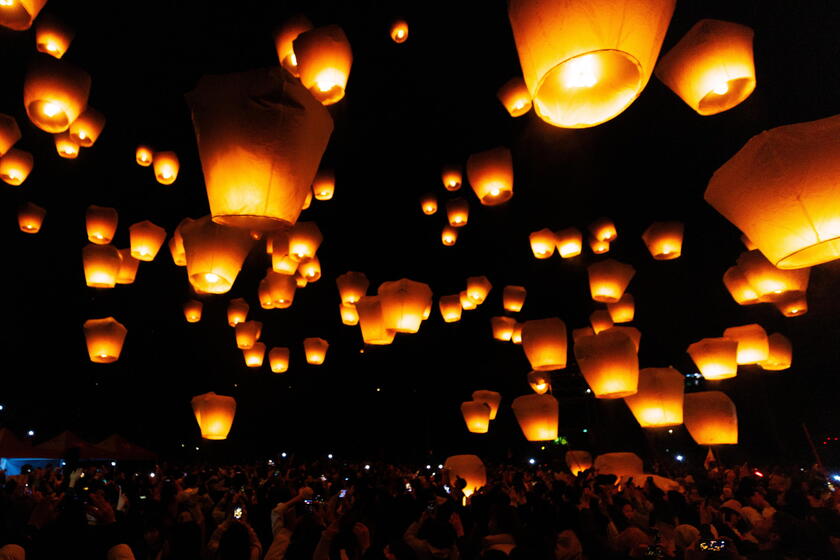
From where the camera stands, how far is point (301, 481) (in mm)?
6934

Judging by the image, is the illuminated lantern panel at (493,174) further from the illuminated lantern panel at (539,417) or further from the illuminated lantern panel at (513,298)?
Answer: the illuminated lantern panel at (513,298)

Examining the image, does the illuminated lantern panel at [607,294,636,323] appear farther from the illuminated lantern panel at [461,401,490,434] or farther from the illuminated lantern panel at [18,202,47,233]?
the illuminated lantern panel at [18,202,47,233]

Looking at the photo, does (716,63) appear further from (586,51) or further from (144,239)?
(144,239)

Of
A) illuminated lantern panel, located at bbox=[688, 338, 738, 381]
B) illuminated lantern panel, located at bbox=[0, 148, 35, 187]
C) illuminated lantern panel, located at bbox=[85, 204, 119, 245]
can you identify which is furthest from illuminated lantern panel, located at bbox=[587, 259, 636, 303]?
illuminated lantern panel, located at bbox=[0, 148, 35, 187]

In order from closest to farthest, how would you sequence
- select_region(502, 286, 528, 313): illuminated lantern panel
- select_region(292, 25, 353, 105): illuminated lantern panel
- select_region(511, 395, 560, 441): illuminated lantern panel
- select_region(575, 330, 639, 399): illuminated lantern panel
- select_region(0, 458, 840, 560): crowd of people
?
select_region(0, 458, 840, 560): crowd of people → select_region(292, 25, 353, 105): illuminated lantern panel → select_region(575, 330, 639, 399): illuminated lantern panel → select_region(511, 395, 560, 441): illuminated lantern panel → select_region(502, 286, 528, 313): illuminated lantern panel

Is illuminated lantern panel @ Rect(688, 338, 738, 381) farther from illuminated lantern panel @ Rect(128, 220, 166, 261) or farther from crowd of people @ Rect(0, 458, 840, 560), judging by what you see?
illuminated lantern panel @ Rect(128, 220, 166, 261)

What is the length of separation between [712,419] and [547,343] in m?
2.11

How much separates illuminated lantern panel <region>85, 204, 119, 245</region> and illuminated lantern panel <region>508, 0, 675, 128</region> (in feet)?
21.7

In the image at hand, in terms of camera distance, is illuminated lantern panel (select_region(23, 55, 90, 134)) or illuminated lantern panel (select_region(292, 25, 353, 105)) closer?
illuminated lantern panel (select_region(23, 55, 90, 134))

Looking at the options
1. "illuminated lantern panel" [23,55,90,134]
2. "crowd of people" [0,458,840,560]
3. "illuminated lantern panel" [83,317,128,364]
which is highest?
"illuminated lantern panel" [23,55,90,134]

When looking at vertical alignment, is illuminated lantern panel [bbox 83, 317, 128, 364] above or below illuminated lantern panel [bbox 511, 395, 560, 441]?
above

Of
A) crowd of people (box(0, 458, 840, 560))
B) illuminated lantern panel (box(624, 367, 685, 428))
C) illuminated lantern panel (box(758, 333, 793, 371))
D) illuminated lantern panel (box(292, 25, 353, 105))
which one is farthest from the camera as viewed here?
illuminated lantern panel (box(758, 333, 793, 371))

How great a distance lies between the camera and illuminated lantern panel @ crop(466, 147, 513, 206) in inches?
245

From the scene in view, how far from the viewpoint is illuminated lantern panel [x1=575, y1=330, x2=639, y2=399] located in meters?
5.34
